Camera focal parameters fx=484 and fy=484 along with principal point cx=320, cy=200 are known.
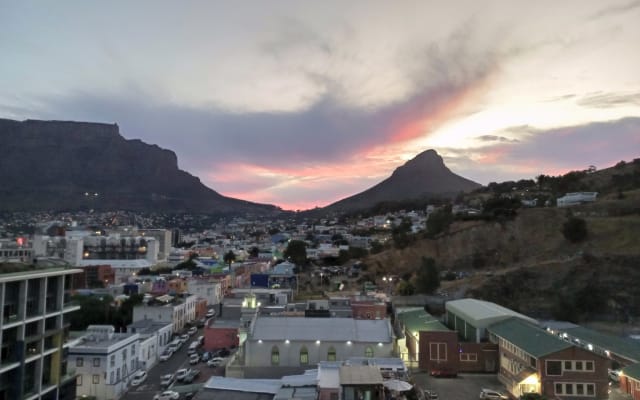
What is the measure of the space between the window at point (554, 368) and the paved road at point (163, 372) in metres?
15.0

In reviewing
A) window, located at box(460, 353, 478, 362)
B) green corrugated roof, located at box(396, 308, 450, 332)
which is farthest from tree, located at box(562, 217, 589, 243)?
window, located at box(460, 353, 478, 362)

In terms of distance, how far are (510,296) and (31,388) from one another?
36254 mm

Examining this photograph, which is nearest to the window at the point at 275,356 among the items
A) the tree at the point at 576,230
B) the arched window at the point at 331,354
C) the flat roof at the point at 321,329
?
the flat roof at the point at 321,329

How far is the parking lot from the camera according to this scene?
20422mm

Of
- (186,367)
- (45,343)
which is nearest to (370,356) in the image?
(186,367)

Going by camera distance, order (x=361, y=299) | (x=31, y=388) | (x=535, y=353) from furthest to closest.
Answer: (x=361, y=299) → (x=535, y=353) → (x=31, y=388)

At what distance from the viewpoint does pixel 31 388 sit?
1717 cm

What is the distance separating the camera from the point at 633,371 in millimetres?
19562

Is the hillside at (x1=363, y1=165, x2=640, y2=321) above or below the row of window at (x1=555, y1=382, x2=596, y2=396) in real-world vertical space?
above

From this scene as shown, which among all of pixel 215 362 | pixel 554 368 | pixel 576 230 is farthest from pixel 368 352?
pixel 576 230

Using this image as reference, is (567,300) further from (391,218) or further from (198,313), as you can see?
(391,218)

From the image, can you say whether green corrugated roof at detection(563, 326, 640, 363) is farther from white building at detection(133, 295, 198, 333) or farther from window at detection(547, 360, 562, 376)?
white building at detection(133, 295, 198, 333)

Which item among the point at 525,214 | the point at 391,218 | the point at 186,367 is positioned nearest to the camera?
the point at 186,367

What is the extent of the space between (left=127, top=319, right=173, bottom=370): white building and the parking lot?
14094mm
